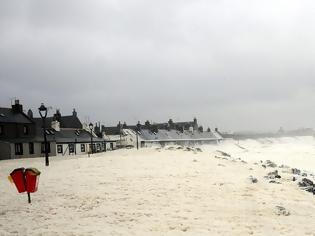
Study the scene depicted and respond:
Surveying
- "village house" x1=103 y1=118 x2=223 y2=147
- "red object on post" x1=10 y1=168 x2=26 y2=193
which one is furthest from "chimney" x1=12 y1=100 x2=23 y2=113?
"red object on post" x1=10 y1=168 x2=26 y2=193

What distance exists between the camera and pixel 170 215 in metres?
12.5

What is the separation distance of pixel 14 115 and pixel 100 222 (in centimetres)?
4563

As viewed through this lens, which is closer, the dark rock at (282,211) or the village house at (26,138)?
the dark rock at (282,211)

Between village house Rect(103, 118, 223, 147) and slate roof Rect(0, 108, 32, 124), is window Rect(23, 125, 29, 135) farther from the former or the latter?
village house Rect(103, 118, 223, 147)

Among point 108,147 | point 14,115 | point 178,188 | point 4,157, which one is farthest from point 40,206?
point 108,147

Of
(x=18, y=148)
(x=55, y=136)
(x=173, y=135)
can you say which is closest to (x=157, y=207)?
(x=18, y=148)

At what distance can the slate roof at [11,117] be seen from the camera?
50562 millimetres

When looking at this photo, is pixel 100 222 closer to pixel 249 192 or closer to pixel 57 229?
pixel 57 229

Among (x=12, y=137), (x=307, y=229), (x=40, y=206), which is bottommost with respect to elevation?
(x=307, y=229)

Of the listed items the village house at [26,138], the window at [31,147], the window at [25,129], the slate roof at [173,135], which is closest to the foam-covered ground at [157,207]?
the village house at [26,138]

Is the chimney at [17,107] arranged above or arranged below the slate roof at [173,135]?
above

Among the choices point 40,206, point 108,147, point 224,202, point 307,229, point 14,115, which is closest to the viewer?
point 307,229

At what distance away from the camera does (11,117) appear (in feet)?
171

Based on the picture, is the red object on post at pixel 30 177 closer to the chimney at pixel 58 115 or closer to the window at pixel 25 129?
the window at pixel 25 129
